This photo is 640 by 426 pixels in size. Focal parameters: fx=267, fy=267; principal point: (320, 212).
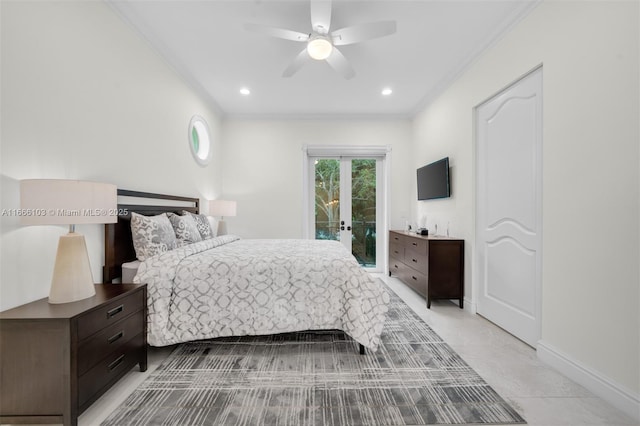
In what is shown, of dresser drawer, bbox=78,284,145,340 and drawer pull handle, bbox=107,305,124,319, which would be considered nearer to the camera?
dresser drawer, bbox=78,284,145,340

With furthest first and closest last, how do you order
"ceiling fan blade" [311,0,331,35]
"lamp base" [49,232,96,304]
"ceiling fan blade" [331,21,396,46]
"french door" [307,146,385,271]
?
"french door" [307,146,385,271]
"ceiling fan blade" [331,21,396,46]
"ceiling fan blade" [311,0,331,35]
"lamp base" [49,232,96,304]

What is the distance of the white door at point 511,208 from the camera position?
6.98ft

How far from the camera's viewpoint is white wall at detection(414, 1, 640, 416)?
1455 mm

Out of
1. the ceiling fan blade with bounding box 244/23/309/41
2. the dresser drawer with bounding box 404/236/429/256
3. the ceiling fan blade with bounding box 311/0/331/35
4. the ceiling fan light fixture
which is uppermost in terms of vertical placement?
the ceiling fan blade with bounding box 311/0/331/35

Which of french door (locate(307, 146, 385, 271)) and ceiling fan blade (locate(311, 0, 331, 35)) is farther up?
ceiling fan blade (locate(311, 0, 331, 35))

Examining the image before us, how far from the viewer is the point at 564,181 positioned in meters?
1.82

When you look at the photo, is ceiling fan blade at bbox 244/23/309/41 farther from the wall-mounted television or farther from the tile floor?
the tile floor

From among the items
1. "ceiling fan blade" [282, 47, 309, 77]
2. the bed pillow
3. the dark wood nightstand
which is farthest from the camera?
the bed pillow

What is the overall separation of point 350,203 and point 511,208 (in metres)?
2.72

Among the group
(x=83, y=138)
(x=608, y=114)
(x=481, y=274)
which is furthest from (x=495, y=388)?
(x=83, y=138)

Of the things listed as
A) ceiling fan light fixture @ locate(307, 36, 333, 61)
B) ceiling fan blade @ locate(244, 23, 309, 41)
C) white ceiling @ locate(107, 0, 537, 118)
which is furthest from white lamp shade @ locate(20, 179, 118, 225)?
ceiling fan light fixture @ locate(307, 36, 333, 61)

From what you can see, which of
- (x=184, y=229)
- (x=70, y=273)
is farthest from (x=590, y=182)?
(x=184, y=229)

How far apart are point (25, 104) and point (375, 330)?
2.55 metres

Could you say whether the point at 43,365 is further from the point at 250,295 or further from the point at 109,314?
the point at 250,295
